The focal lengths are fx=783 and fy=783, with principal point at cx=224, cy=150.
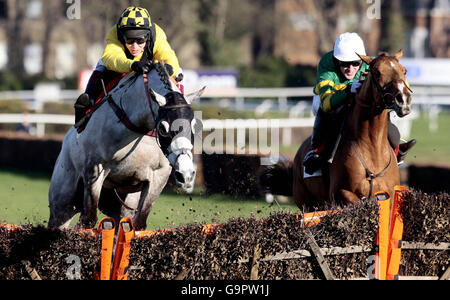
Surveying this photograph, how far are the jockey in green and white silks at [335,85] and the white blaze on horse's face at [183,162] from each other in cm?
176

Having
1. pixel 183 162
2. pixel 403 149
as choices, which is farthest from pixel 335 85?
pixel 183 162

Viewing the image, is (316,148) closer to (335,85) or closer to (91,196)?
(335,85)

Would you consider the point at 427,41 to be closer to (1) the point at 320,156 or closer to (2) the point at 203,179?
(2) the point at 203,179

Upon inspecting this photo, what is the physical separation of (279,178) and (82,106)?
233 centimetres

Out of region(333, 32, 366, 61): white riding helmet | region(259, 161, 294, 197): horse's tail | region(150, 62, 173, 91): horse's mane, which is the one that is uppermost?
region(333, 32, 366, 61): white riding helmet

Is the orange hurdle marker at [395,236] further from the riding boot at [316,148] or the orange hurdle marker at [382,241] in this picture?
the riding boot at [316,148]

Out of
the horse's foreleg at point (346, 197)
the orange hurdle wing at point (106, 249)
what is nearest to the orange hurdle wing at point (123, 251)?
the orange hurdle wing at point (106, 249)

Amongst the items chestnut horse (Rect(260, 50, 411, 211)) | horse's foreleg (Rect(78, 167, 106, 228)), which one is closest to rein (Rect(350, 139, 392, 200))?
chestnut horse (Rect(260, 50, 411, 211))

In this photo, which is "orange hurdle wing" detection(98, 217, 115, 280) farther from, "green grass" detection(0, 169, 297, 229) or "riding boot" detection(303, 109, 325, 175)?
"green grass" detection(0, 169, 297, 229)

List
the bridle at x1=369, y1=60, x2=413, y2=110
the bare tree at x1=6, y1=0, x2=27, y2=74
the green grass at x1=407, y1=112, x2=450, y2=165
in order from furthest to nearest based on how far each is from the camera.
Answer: the bare tree at x1=6, y1=0, x2=27, y2=74 → the green grass at x1=407, y1=112, x2=450, y2=165 → the bridle at x1=369, y1=60, x2=413, y2=110

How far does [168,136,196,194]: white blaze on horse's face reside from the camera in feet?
15.4

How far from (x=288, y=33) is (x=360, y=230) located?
35.5 meters

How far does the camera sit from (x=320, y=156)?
634 cm

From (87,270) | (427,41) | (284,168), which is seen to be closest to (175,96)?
(87,270)
